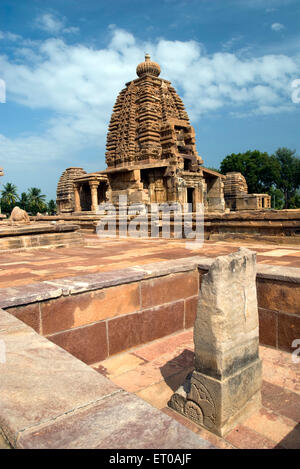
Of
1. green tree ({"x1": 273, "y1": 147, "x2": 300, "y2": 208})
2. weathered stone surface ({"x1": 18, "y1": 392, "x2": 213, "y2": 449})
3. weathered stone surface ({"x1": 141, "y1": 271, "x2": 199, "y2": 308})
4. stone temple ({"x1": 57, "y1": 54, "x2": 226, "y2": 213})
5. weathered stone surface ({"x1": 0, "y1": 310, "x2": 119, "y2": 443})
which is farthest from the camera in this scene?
green tree ({"x1": 273, "y1": 147, "x2": 300, "y2": 208})

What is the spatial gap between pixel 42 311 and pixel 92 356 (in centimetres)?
62

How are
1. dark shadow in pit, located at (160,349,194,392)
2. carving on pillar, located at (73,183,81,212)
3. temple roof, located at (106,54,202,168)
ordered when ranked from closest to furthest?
dark shadow in pit, located at (160,349,194,392) → temple roof, located at (106,54,202,168) → carving on pillar, located at (73,183,81,212)

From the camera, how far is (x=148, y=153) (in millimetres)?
21016

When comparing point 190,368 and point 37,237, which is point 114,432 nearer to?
point 190,368

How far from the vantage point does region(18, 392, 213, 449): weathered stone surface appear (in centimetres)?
102

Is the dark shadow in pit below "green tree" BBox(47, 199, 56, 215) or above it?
below

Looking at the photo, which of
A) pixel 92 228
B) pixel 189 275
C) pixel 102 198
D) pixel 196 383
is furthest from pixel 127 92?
pixel 196 383

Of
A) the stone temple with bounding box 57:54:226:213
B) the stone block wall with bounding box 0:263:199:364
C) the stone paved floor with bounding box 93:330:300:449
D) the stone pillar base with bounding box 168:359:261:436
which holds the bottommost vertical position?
the stone paved floor with bounding box 93:330:300:449

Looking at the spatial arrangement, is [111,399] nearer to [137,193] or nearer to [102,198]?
[137,193]

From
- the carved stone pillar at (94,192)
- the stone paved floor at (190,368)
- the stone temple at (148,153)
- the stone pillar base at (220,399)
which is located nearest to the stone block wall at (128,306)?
the stone paved floor at (190,368)

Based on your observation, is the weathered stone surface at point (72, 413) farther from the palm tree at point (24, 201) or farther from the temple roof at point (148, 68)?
the palm tree at point (24, 201)

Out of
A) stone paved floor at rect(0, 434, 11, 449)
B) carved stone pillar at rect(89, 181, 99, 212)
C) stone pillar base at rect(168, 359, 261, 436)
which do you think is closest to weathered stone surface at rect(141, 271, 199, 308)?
stone pillar base at rect(168, 359, 261, 436)

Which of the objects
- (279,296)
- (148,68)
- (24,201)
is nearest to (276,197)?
(148,68)

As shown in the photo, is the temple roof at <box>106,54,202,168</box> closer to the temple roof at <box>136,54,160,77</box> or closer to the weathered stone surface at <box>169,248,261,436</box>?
the temple roof at <box>136,54,160,77</box>
